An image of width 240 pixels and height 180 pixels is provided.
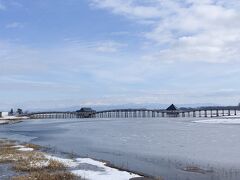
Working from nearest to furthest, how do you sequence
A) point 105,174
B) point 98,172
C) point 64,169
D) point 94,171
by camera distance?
point 105,174
point 98,172
point 94,171
point 64,169

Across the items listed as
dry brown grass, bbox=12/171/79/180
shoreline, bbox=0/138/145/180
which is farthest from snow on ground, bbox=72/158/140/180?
dry brown grass, bbox=12/171/79/180

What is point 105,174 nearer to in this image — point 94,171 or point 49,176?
point 94,171

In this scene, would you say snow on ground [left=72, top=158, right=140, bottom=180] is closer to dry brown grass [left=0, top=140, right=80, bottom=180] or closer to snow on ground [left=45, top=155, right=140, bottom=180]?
snow on ground [left=45, top=155, right=140, bottom=180]

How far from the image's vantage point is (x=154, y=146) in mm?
37594

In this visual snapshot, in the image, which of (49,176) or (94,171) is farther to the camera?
(94,171)

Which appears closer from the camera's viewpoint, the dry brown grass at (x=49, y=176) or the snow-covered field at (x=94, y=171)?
the dry brown grass at (x=49, y=176)

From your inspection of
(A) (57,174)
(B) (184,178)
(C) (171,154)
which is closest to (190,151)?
(C) (171,154)

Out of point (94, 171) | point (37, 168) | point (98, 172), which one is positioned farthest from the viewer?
point (37, 168)

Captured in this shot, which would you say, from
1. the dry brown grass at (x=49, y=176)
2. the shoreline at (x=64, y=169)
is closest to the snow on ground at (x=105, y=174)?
the shoreline at (x=64, y=169)

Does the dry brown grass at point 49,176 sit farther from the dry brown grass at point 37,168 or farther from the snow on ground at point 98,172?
the snow on ground at point 98,172

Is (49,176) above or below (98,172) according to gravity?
above

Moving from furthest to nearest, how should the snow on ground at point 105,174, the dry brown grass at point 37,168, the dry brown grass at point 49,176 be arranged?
the snow on ground at point 105,174
the dry brown grass at point 37,168
the dry brown grass at point 49,176

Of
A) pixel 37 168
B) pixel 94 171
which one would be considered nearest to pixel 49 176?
pixel 94 171

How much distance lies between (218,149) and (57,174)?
16654 millimetres
